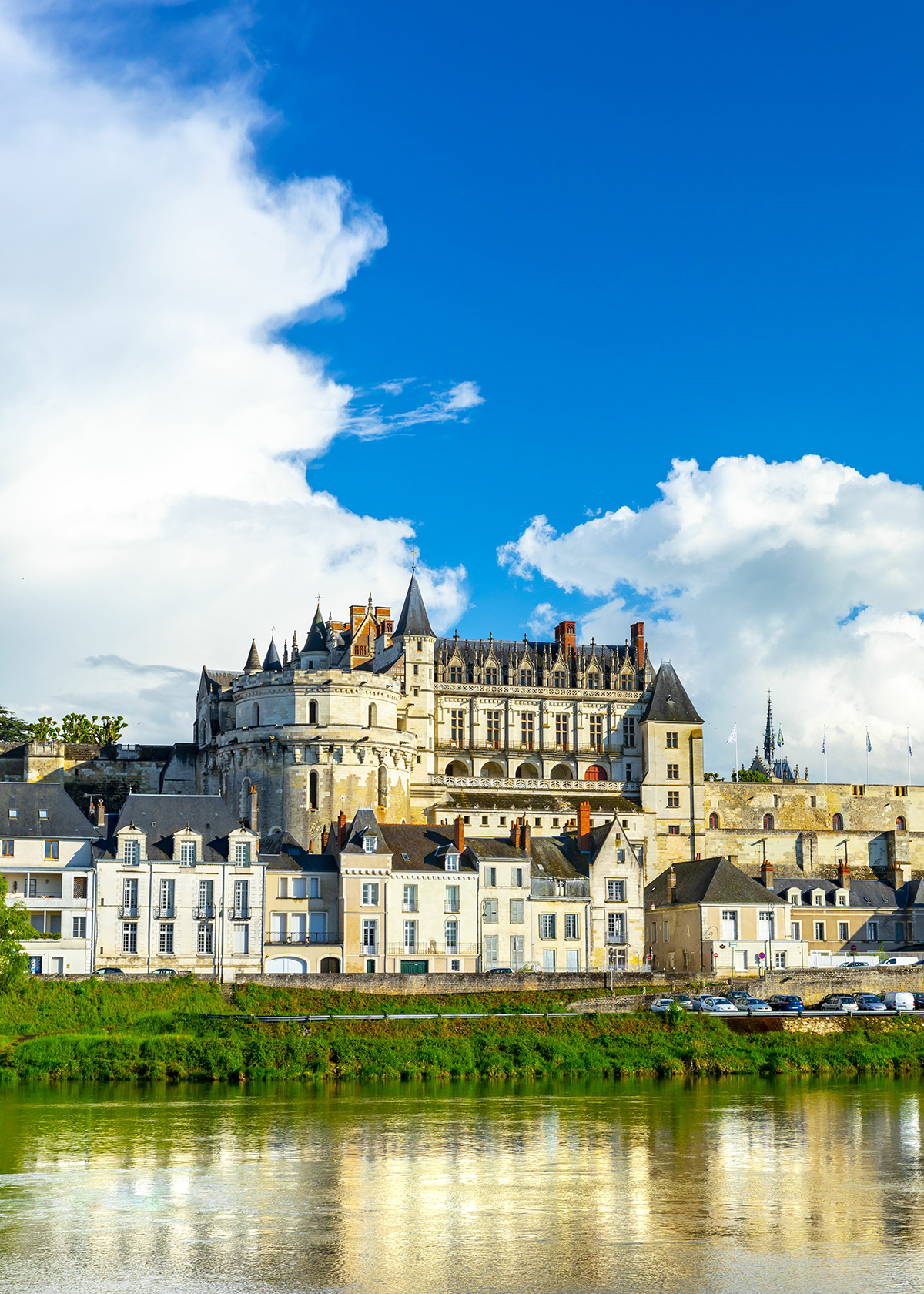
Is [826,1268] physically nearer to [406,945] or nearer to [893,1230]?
[893,1230]

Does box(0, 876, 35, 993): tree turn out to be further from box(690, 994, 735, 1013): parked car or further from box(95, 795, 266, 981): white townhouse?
box(690, 994, 735, 1013): parked car

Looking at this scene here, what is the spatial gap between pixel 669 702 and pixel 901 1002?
33922mm

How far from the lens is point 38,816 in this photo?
160ft

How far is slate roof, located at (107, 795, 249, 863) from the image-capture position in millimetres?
48594

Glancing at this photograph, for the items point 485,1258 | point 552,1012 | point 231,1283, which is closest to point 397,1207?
point 485,1258

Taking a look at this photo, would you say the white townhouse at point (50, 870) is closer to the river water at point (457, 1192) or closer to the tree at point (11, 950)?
the tree at point (11, 950)

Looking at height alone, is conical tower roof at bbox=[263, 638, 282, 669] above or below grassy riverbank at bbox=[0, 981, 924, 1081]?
above

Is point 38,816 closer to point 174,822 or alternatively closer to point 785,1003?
point 174,822

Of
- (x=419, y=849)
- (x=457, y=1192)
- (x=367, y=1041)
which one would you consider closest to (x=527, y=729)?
(x=419, y=849)

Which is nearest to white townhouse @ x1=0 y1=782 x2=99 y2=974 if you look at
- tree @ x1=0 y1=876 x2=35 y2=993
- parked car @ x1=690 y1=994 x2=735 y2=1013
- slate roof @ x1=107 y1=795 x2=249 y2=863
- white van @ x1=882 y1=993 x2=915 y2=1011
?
slate roof @ x1=107 y1=795 x2=249 y2=863

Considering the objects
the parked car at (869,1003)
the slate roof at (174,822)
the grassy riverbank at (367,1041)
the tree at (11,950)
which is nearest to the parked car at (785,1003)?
the parked car at (869,1003)

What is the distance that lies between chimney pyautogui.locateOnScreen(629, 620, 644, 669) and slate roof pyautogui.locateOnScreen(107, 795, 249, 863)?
36654 mm

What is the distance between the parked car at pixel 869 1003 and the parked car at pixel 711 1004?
4002mm

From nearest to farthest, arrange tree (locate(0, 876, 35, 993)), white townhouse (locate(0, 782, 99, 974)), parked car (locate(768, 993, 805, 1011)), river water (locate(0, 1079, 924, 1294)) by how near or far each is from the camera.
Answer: river water (locate(0, 1079, 924, 1294))
tree (locate(0, 876, 35, 993))
parked car (locate(768, 993, 805, 1011))
white townhouse (locate(0, 782, 99, 974))
